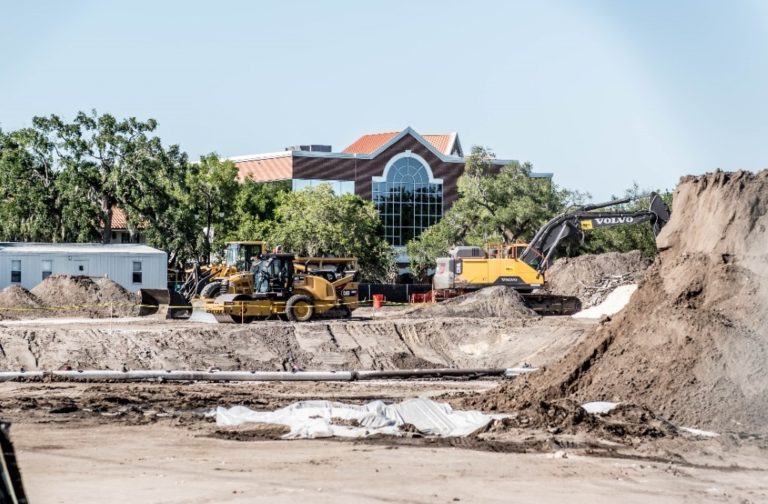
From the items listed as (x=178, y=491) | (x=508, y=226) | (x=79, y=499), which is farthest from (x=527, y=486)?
(x=508, y=226)

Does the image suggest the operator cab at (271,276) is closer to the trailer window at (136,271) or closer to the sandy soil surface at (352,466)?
the sandy soil surface at (352,466)

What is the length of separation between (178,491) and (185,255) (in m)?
53.5

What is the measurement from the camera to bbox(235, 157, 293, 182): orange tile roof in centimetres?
8062

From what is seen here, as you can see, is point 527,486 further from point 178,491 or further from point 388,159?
point 388,159

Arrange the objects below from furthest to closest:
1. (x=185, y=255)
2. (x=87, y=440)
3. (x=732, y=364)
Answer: (x=185, y=255) < (x=732, y=364) < (x=87, y=440)

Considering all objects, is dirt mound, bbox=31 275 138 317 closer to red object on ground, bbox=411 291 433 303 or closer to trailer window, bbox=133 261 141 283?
trailer window, bbox=133 261 141 283

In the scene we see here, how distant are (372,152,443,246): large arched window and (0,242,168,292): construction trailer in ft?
83.9

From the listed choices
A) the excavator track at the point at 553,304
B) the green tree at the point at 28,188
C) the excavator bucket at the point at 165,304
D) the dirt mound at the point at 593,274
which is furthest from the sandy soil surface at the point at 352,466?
the green tree at the point at 28,188

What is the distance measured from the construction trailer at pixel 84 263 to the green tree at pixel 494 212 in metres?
19.8

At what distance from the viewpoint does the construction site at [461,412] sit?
13516 millimetres

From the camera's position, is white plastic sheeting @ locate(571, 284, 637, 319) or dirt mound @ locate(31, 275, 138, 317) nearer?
white plastic sheeting @ locate(571, 284, 637, 319)

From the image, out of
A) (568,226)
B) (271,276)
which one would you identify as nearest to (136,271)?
(271,276)

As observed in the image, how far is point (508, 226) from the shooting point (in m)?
72.3

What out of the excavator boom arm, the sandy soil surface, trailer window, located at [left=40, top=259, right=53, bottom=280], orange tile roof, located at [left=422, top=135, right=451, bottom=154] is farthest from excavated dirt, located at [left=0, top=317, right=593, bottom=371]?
orange tile roof, located at [left=422, top=135, right=451, bottom=154]
